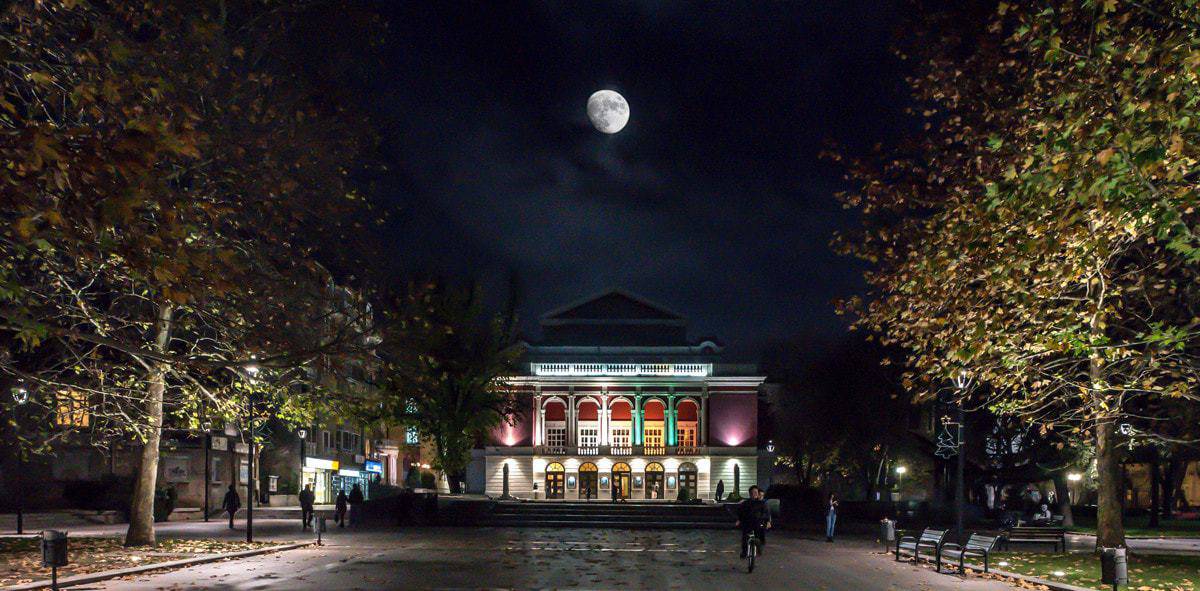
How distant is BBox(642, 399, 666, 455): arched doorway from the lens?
82375mm

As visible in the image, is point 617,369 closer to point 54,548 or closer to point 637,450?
point 637,450

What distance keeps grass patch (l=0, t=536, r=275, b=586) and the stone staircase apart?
18.7m

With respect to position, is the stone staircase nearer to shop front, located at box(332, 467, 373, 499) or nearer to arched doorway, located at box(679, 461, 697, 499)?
arched doorway, located at box(679, 461, 697, 499)

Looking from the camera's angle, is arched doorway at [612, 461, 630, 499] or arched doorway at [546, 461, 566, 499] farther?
arched doorway at [546, 461, 566, 499]

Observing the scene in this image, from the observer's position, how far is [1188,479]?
80.6 meters

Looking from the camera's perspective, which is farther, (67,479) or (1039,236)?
(67,479)

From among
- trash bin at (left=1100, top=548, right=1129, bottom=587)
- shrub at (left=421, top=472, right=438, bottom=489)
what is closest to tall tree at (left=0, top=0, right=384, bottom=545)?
trash bin at (left=1100, top=548, right=1129, bottom=587)

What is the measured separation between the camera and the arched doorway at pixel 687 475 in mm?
81000

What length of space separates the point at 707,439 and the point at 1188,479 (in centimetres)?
3529

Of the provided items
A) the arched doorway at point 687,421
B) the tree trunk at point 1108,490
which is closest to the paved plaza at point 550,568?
the tree trunk at point 1108,490

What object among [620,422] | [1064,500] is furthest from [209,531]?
[620,422]

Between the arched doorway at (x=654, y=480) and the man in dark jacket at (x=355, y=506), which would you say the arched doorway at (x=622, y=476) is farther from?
the man in dark jacket at (x=355, y=506)

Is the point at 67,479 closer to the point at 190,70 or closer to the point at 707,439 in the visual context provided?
the point at 190,70

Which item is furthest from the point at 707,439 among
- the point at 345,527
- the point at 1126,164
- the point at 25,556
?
the point at 1126,164
